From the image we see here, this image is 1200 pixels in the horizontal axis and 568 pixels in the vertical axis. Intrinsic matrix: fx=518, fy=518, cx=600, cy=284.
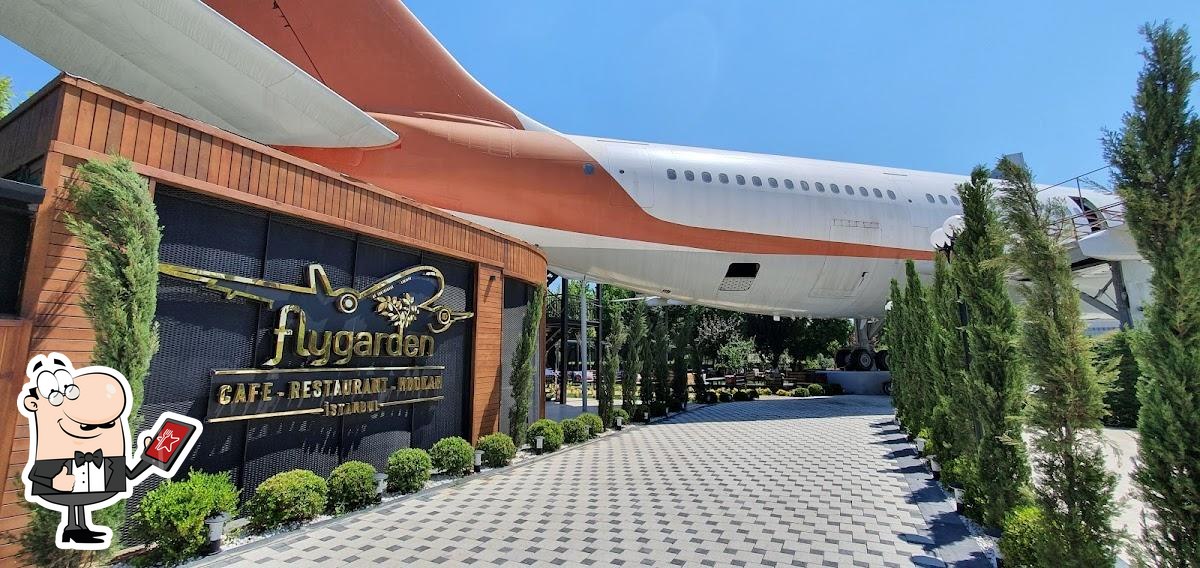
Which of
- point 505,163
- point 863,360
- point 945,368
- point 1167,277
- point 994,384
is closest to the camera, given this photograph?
point 1167,277

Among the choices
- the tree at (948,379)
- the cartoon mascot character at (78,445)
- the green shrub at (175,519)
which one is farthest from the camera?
the tree at (948,379)

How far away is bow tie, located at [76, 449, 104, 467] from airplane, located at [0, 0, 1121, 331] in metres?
7.80

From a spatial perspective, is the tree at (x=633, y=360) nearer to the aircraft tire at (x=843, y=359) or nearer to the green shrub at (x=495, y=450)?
the green shrub at (x=495, y=450)

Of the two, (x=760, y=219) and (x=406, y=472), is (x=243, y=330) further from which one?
(x=760, y=219)

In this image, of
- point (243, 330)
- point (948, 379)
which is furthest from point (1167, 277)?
point (243, 330)

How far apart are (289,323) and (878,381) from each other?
1165 inches

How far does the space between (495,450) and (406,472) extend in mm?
2153

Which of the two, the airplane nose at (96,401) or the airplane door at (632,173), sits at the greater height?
the airplane door at (632,173)

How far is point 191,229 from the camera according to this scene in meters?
6.05

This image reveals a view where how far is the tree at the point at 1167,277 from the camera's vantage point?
3.34 meters

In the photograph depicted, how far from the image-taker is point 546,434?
11.7 meters

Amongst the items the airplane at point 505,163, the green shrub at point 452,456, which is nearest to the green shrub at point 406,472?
the green shrub at point 452,456

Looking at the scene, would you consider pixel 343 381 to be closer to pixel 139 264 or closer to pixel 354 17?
pixel 139 264

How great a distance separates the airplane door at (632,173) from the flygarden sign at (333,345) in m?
9.25
